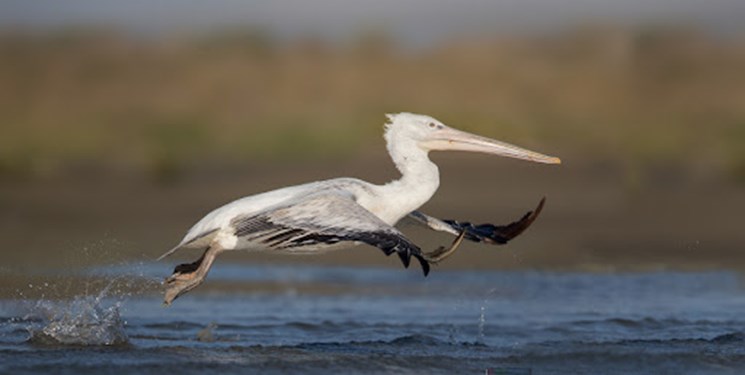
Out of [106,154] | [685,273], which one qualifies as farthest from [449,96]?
[685,273]

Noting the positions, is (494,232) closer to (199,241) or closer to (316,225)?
(316,225)

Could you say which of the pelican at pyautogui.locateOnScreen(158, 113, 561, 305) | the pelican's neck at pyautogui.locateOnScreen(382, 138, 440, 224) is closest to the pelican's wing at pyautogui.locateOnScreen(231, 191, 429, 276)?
the pelican at pyautogui.locateOnScreen(158, 113, 561, 305)

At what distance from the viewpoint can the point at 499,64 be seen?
25.3m

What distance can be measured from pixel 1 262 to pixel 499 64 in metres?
11.0

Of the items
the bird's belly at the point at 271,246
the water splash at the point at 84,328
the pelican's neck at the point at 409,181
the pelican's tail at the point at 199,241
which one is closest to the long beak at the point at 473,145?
the pelican's neck at the point at 409,181

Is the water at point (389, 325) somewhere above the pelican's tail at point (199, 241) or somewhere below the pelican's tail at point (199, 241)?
below

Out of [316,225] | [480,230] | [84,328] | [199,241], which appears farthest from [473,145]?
[84,328]

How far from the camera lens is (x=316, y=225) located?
1057 centimetres

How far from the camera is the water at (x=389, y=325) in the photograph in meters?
10.8

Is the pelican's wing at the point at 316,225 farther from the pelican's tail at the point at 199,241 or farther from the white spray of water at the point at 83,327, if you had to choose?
the white spray of water at the point at 83,327

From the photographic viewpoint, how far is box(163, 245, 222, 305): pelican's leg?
10891 millimetres

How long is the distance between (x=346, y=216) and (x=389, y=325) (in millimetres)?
2130

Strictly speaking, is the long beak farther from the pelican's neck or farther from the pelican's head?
the pelican's neck

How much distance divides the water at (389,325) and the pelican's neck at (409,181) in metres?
0.93
